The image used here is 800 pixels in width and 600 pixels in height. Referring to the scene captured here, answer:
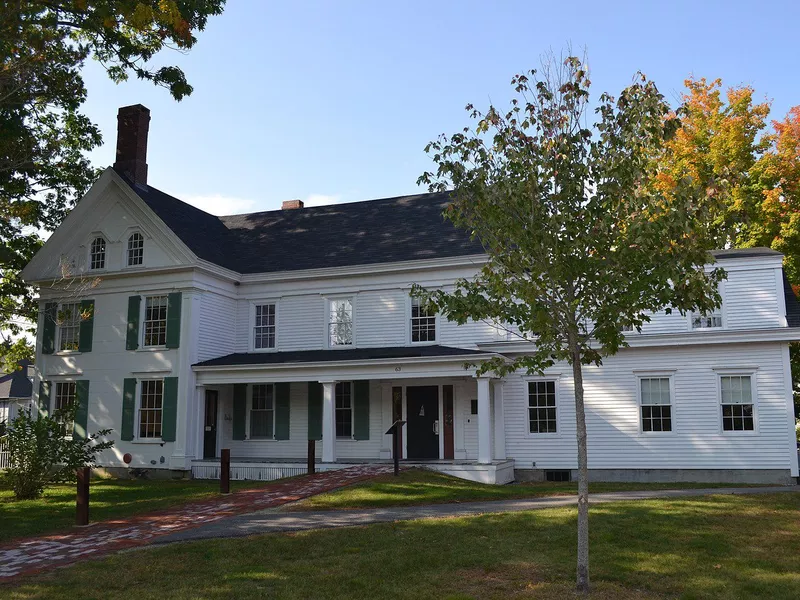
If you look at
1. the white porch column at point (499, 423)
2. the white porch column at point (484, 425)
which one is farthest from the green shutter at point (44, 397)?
the white porch column at point (499, 423)

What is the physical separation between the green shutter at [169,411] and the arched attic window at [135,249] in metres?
4.30

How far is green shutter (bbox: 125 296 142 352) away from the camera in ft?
76.5

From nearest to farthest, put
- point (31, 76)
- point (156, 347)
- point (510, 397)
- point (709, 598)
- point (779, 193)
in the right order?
1. point (709, 598)
2. point (31, 76)
3. point (510, 397)
4. point (156, 347)
5. point (779, 193)

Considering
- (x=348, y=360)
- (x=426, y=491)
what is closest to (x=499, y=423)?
(x=348, y=360)

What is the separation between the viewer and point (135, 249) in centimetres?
2391

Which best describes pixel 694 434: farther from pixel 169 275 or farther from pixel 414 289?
pixel 169 275

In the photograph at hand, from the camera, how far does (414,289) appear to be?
9797 mm

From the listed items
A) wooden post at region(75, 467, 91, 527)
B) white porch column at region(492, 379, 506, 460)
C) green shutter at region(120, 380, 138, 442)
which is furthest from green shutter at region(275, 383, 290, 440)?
wooden post at region(75, 467, 91, 527)

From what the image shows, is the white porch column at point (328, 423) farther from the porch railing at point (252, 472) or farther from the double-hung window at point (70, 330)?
the double-hung window at point (70, 330)

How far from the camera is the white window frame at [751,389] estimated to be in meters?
19.3

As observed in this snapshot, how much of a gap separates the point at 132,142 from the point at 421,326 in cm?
1227

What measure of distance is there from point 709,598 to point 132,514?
11423 millimetres

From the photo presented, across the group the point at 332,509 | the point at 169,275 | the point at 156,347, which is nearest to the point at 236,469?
the point at 156,347

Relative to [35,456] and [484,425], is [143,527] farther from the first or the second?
[484,425]
